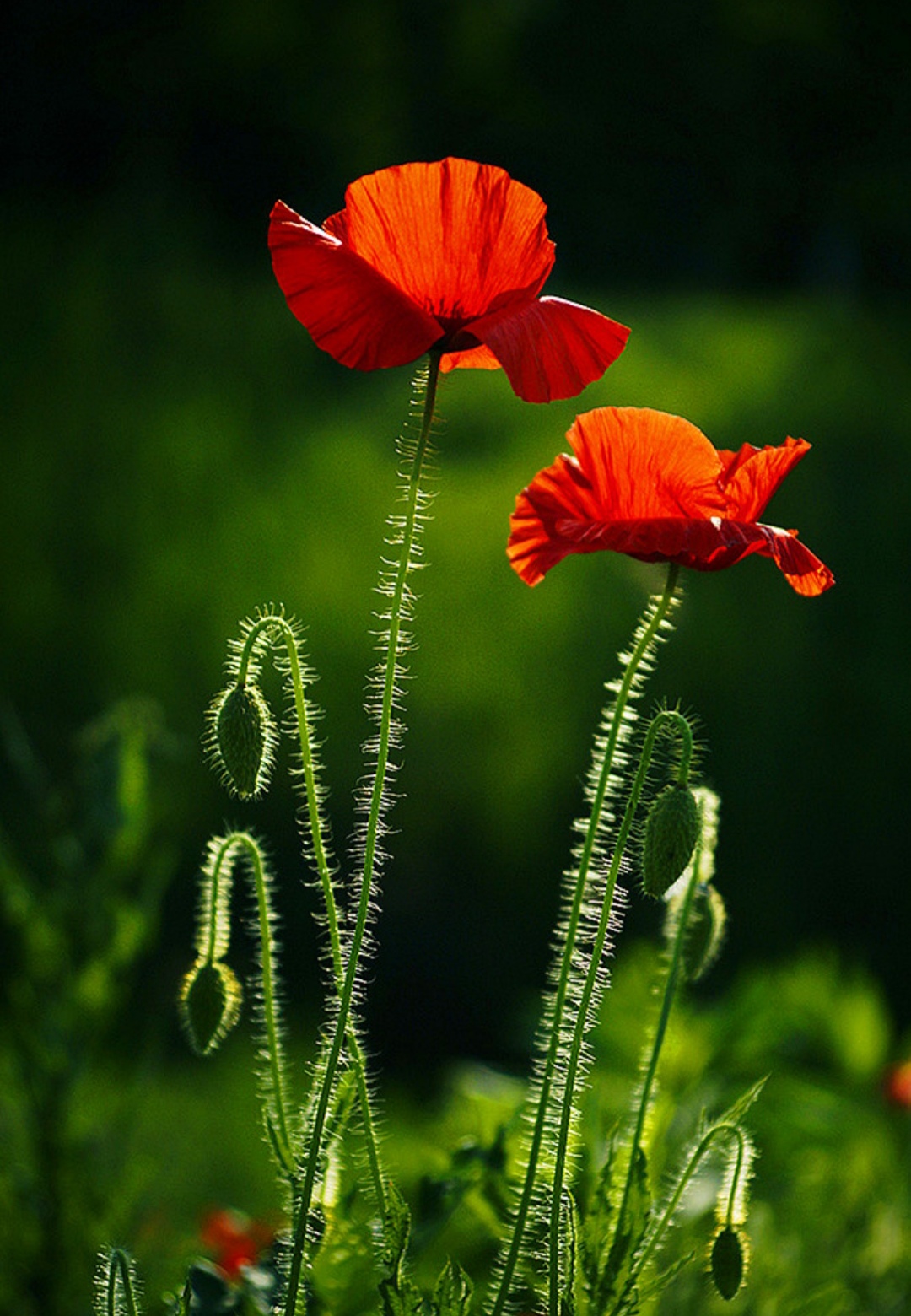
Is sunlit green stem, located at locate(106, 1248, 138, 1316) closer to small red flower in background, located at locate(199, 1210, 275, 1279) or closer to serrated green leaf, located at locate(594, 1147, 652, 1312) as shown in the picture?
serrated green leaf, located at locate(594, 1147, 652, 1312)

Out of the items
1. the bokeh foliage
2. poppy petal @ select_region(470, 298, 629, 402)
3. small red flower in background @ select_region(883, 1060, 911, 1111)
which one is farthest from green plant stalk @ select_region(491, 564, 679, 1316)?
small red flower in background @ select_region(883, 1060, 911, 1111)

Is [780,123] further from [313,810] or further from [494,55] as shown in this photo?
[313,810]

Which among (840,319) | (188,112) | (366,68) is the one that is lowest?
(840,319)

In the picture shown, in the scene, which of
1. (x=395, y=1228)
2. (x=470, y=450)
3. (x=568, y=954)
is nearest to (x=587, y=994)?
(x=568, y=954)

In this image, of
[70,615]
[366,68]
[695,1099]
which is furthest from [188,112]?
[695,1099]

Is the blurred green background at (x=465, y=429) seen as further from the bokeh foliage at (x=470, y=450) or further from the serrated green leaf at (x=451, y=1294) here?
the serrated green leaf at (x=451, y=1294)

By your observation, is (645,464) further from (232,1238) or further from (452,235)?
(232,1238)

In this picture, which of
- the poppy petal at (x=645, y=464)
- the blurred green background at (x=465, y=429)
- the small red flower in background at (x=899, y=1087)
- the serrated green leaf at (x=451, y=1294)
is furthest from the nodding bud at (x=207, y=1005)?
the small red flower in background at (x=899, y=1087)

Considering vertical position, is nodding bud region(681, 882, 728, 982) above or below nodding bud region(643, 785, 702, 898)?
below
